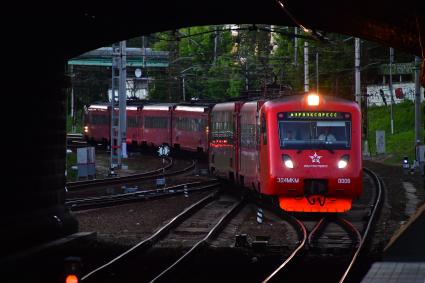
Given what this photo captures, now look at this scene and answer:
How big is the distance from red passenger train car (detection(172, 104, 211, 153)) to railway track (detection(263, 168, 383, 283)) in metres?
21.5

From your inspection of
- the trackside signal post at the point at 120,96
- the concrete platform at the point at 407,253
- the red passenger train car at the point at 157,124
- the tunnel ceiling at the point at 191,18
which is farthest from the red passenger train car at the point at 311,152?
the red passenger train car at the point at 157,124

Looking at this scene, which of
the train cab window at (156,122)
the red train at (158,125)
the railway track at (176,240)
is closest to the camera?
the railway track at (176,240)

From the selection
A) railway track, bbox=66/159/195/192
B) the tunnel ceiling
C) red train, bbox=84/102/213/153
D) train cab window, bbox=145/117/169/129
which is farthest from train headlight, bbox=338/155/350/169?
train cab window, bbox=145/117/169/129

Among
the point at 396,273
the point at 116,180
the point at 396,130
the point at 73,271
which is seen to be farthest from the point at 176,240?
the point at 396,130

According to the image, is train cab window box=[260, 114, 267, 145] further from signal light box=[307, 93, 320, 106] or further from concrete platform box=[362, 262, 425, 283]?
concrete platform box=[362, 262, 425, 283]

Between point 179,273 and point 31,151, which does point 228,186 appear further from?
point 179,273

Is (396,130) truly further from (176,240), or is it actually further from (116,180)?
(176,240)

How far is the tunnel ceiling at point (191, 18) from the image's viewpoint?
15.8m

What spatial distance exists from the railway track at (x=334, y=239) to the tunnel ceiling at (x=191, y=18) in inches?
154

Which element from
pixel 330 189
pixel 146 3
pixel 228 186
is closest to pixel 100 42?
pixel 146 3

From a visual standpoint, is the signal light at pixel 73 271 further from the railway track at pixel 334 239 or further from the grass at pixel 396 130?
the grass at pixel 396 130

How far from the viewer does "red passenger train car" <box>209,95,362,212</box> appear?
73.9 ft

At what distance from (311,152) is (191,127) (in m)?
27.8

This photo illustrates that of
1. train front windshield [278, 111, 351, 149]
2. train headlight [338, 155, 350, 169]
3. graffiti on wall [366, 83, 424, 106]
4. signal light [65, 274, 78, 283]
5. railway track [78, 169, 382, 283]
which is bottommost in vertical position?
railway track [78, 169, 382, 283]
